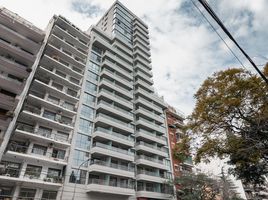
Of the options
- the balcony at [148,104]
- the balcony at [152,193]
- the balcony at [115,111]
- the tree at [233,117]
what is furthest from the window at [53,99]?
the tree at [233,117]

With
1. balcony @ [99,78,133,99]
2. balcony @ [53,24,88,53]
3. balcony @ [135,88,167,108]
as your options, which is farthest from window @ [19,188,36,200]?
balcony @ [135,88,167,108]

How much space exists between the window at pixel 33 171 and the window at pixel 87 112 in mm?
10449

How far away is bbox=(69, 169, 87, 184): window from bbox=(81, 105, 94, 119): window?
8842mm

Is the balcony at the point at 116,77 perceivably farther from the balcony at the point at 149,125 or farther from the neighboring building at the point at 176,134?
the neighboring building at the point at 176,134

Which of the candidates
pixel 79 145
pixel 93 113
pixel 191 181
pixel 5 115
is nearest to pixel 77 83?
pixel 93 113

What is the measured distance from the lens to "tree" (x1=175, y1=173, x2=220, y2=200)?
32.4 metres

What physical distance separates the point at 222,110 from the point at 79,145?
21.7 m

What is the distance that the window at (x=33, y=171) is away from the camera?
911 inches

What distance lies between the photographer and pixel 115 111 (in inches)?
1416

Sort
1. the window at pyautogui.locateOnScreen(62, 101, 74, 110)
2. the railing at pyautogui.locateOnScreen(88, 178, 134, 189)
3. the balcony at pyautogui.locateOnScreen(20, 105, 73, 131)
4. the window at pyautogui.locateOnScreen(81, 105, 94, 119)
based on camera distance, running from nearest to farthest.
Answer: the balcony at pyautogui.locateOnScreen(20, 105, 73, 131)
the railing at pyautogui.locateOnScreen(88, 178, 134, 189)
the window at pyautogui.locateOnScreen(62, 101, 74, 110)
the window at pyautogui.locateOnScreen(81, 105, 94, 119)

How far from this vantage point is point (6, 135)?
21.9m

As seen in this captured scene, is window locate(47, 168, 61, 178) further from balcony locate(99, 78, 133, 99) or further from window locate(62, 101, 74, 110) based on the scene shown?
balcony locate(99, 78, 133, 99)

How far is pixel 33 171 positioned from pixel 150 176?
61.3ft

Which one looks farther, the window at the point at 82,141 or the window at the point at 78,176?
the window at the point at 82,141
